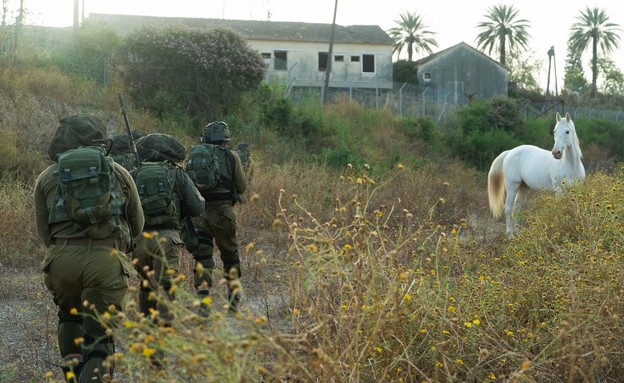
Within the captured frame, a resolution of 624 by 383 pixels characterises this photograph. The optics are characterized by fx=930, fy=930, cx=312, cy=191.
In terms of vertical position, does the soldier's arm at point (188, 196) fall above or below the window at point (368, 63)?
below

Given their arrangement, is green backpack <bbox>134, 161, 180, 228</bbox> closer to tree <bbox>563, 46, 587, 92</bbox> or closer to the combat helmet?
the combat helmet

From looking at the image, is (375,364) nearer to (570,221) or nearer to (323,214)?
(570,221)

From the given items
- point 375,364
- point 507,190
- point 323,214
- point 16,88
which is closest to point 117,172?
point 375,364

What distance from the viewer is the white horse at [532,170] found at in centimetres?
1426

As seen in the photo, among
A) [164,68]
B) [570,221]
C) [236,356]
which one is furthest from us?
[164,68]

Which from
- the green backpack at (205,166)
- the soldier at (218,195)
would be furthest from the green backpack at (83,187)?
the soldier at (218,195)

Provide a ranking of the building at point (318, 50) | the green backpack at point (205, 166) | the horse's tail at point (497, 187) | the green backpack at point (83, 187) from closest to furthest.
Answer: the green backpack at point (83, 187) < the green backpack at point (205, 166) < the horse's tail at point (497, 187) < the building at point (318, 50)

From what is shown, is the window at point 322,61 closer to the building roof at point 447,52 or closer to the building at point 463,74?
the building at point 463,74

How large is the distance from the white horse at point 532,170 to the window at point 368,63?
35.8m

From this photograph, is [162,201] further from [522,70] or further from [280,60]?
[522,70]

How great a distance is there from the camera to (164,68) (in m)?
25.5

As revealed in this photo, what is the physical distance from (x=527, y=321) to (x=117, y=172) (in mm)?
2917

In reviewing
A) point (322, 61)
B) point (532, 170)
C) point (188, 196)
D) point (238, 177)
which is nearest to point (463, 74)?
point (322, 61)

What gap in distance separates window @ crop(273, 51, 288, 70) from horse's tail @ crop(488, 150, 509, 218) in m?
31.2
